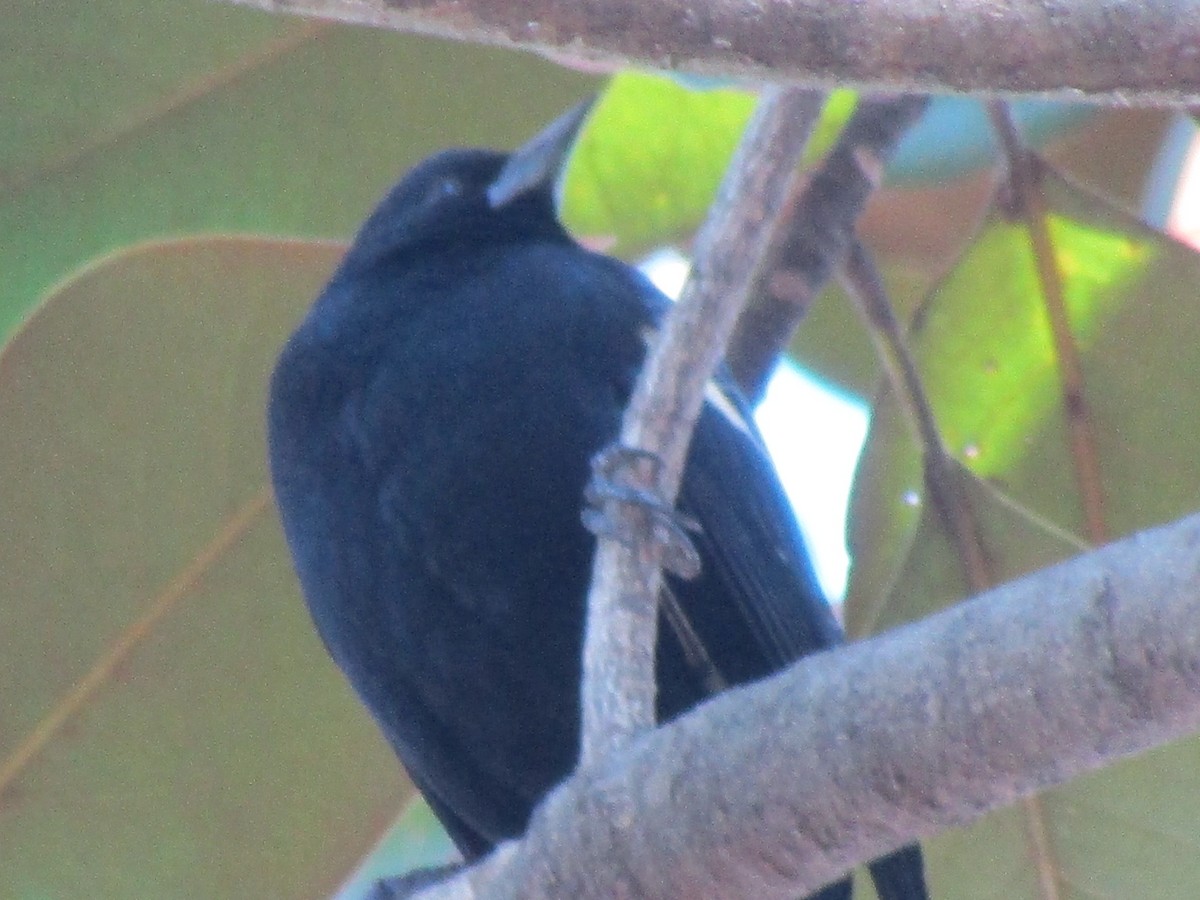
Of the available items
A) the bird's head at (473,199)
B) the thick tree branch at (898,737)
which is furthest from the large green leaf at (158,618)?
the thick tree branch at (898,737)

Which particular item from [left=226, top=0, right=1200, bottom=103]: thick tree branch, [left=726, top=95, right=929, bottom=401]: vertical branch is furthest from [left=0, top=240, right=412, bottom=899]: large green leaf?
[left=226, top=0, right=1200, bottom=103]: thick tree branch

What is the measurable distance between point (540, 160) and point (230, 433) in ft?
2.10

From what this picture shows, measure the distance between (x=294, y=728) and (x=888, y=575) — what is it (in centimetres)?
94

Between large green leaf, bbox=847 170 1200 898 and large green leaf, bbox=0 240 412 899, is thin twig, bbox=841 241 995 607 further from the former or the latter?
large green leaf, bbox=0 240 412 899

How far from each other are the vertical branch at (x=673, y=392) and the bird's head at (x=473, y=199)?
Answer: 2.33 feet

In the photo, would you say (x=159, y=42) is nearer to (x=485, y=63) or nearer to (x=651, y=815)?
(x=485, y=63)

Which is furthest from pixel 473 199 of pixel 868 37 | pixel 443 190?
pixel 868 37

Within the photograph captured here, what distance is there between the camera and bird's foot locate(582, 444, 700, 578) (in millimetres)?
1878

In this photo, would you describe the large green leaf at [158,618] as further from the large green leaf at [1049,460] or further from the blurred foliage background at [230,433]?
the large green leaf at [1049,460]

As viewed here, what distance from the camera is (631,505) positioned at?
6.34 ft

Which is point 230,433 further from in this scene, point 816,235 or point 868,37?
point 868,37

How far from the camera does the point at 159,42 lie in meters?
3.14

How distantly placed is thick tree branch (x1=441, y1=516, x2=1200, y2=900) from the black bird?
0.90 m

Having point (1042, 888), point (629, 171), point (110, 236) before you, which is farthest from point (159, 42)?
point (1042, 888)
